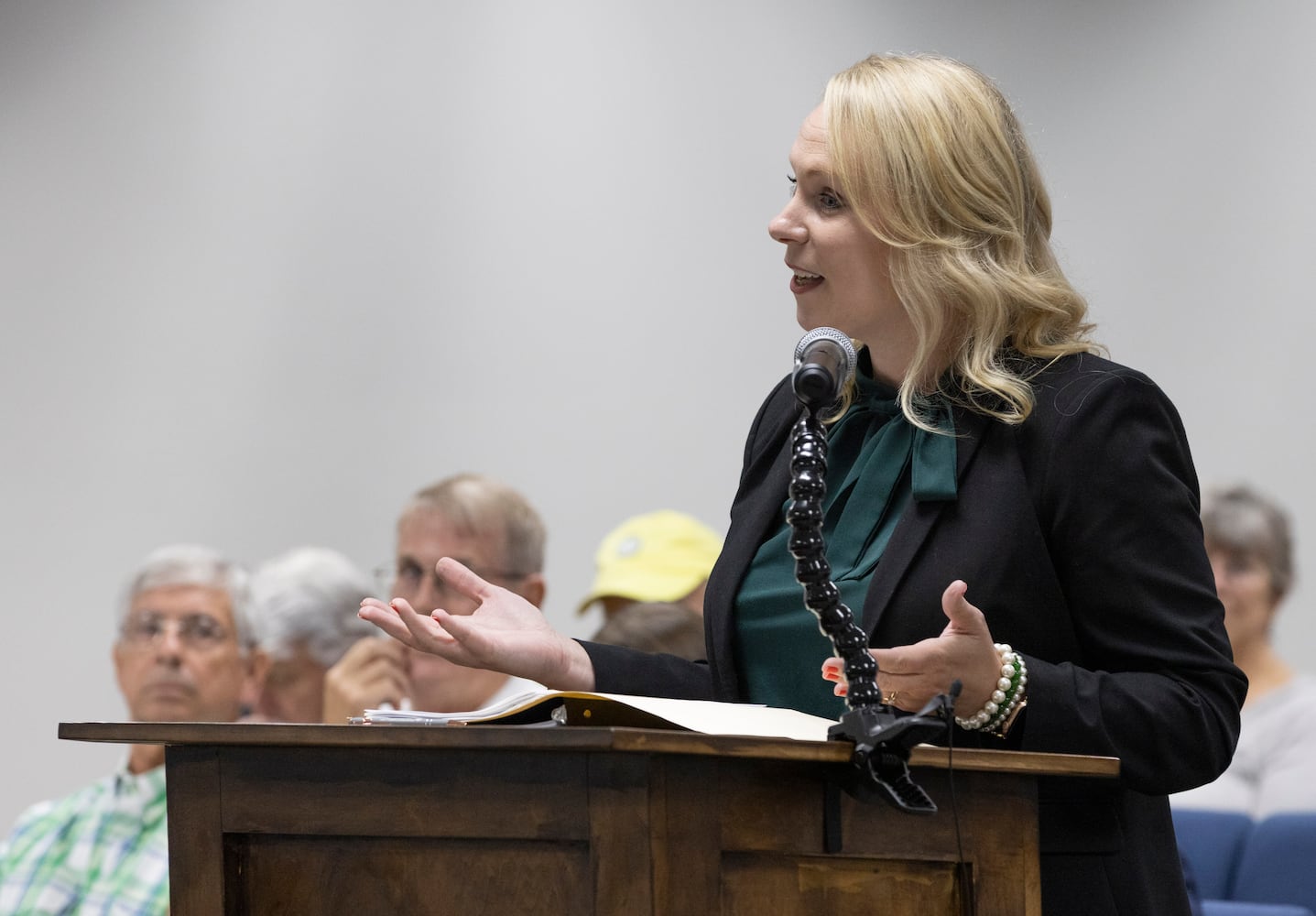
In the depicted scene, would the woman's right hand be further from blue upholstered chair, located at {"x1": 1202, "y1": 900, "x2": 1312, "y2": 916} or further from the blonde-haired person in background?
blue upholstered chair, located at {"x1": 1202, "y1": 900, "x2": 1312, "y2": 916}

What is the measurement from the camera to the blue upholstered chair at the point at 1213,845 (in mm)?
3699

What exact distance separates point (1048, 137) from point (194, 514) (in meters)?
2.87

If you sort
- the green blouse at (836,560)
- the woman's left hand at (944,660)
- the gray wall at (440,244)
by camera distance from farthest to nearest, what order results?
A: the gray wall at (440,244) → the green blouse at (836,560) → the woman's left hand at (944,660)

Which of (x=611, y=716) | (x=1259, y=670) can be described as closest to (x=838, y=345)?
(x=611, y=716)

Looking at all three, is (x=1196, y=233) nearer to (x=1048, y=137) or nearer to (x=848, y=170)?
(x=1048, y=137)

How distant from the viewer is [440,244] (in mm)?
5004

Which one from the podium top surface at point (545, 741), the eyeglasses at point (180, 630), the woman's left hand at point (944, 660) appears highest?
the eyeglasses at point (180, 630)

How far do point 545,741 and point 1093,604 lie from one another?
2.15 feet

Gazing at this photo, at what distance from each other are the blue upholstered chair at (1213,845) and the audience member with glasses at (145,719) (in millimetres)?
2234

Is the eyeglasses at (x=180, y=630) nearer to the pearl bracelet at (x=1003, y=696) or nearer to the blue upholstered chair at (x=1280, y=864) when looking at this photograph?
the blue upholstered chair at (x=1280, y=864)

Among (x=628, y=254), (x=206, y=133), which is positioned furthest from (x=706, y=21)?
(x=206, y=133)

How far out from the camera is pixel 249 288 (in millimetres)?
4996

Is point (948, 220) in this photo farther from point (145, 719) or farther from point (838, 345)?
point (145, 719)

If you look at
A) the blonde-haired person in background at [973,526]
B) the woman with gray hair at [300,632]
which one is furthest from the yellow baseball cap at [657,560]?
the blonde-haired person in background at [973,526]
